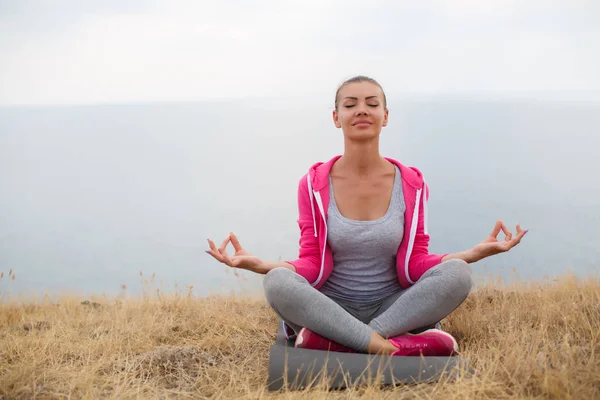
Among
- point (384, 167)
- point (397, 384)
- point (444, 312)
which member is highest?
point (384, 167)

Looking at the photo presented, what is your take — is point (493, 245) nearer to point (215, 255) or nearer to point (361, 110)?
point (361, 110)

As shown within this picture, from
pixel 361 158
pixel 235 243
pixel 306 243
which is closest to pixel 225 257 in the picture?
pixel 235 243

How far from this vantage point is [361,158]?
14.4ft

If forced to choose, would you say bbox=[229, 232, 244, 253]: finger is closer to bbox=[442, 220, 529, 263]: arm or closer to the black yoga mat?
the black yoga mat

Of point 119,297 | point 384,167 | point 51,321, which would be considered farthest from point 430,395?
point 119,297

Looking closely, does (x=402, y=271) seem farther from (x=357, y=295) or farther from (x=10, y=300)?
(x=10, y=300)

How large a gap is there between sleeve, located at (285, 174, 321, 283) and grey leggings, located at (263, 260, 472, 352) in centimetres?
25

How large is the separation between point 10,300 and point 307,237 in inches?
130

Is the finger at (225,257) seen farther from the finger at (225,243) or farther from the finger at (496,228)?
the finger at (496,228)

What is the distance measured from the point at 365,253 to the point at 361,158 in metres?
0.71

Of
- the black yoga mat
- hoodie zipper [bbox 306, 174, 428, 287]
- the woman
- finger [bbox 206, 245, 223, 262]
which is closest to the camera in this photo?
the black yoga mat

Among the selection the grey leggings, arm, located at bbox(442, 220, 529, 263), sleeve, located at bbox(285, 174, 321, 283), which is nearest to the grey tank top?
sleeve, located at bbox(285, 174, 321, 283)

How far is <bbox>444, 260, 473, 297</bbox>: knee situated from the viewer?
3.92 metres

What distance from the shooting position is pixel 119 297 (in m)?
6.09
